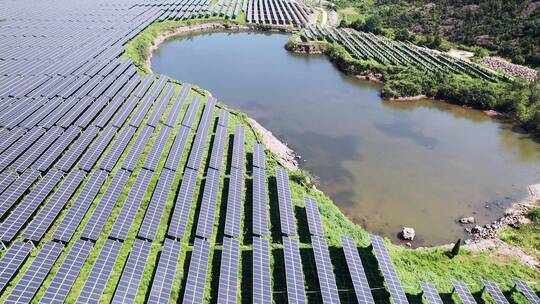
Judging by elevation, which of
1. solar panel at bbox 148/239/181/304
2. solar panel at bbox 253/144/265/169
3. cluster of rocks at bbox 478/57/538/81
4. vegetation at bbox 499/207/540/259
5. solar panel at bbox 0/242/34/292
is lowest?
solar panel at bbox 0/242/34/292

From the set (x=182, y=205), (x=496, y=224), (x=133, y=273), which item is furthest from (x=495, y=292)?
(x=133, y=273)

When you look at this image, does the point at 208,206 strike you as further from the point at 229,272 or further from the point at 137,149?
the point at 137,149

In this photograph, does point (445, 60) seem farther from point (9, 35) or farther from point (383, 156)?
point (9, 35)

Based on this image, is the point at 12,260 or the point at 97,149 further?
the point at 97,149

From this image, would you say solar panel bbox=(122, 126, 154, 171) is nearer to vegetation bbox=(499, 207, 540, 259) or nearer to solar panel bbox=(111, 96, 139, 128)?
solar panel bbox=(111, 96, 139, 128)

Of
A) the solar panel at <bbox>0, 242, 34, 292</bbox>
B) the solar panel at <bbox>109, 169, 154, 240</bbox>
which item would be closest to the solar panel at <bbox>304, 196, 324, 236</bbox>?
the solar panel at <bbox>109, 169, 154, 240</bbox>

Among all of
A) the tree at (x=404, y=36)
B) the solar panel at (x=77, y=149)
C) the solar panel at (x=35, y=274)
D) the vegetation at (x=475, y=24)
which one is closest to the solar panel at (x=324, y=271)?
the solar panel at (x=35, y=274)

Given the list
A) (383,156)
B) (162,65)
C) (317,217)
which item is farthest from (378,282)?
(162,65)
